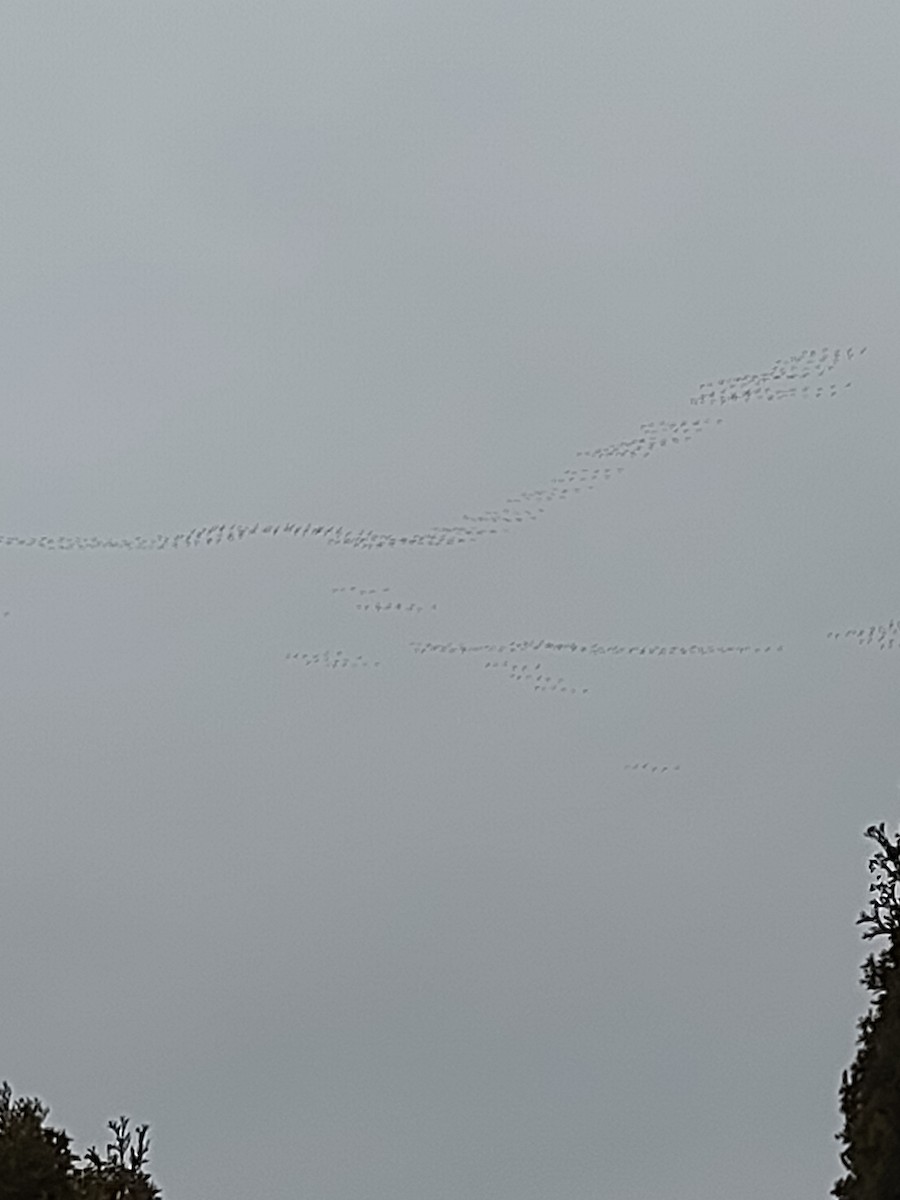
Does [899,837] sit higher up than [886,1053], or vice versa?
[899,837]

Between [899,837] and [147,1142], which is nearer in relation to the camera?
[899,837]

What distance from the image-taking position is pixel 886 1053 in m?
41.6

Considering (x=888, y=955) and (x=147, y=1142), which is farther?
(x=147, y=1142)

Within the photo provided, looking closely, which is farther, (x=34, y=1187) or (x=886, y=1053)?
(x=34, y=1187)

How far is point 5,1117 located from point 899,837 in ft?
54.1

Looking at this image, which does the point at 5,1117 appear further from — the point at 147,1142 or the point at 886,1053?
Result: the point at 886,1053

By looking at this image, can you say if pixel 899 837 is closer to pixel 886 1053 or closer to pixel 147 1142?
pixel 886 1053

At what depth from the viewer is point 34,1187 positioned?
48.8 meters

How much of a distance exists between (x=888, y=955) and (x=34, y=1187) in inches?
599

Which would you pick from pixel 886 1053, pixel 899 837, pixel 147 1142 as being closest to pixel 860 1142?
pixel 886 1053

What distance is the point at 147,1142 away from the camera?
165 feet

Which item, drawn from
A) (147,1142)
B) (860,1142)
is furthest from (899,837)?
(147,1142)

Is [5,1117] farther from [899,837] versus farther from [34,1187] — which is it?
[899,837]

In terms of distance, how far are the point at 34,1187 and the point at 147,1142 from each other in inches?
94.0
